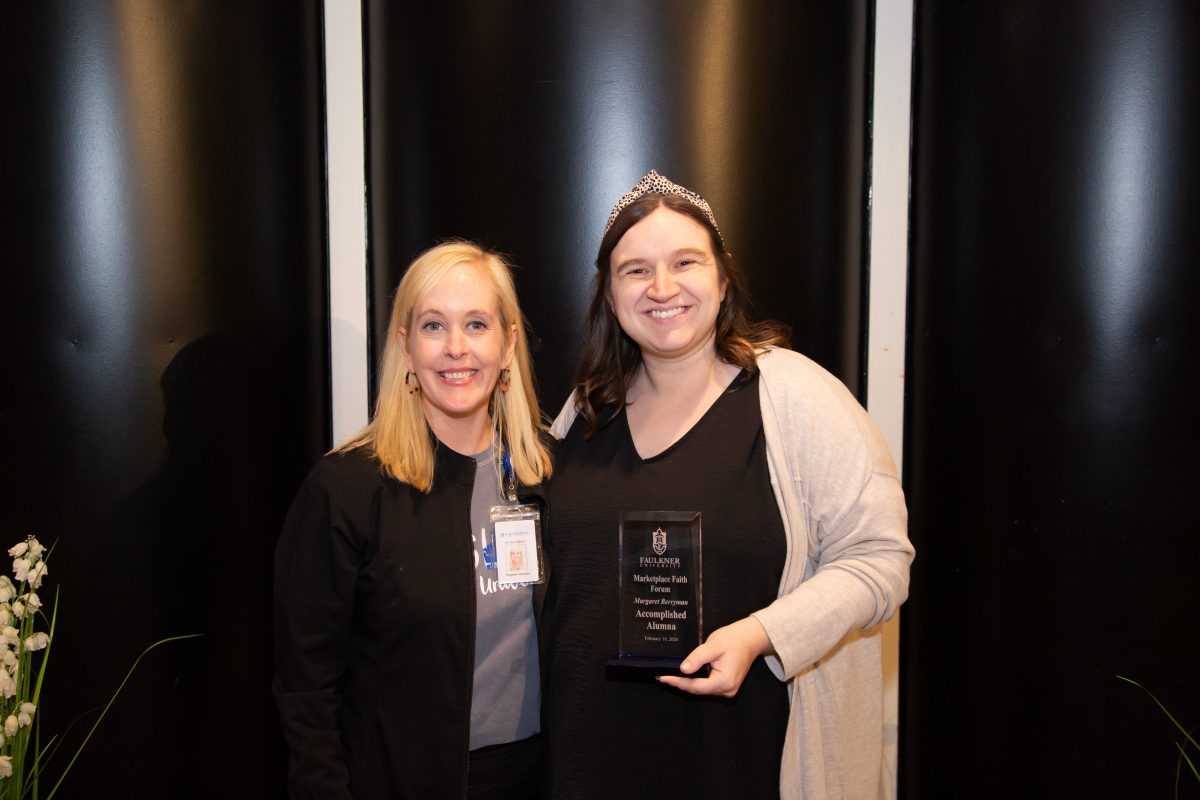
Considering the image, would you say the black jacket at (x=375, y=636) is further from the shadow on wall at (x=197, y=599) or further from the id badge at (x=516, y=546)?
the shadow on wall at (x=197, y=599)

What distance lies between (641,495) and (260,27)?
173cm

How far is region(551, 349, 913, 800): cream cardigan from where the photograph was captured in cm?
169

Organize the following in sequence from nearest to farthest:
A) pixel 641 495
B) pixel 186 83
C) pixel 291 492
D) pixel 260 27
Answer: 1. pixel 641 495
2. pixel 186 83
3. pixel 260 27
4. pixel 291 492

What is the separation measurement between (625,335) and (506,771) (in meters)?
0.97

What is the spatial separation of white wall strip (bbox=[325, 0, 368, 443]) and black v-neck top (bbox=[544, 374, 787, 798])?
136 cm

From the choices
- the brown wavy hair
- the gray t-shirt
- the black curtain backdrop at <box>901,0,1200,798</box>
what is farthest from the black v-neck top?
the black curtain backdrop at <box>901,0,1200,798</box>

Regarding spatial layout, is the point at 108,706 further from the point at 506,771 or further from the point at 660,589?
the point at 660,589

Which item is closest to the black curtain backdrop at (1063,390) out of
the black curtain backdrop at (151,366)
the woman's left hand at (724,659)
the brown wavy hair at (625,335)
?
the brown wavy hair at (625,335)

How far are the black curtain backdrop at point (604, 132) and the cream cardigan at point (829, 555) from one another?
2.78 feet

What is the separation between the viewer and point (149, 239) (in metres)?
2.24

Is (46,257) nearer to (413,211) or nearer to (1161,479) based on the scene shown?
(413,211)

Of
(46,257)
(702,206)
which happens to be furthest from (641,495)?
(46,257)

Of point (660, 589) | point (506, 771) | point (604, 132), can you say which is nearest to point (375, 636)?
point (506, 771)

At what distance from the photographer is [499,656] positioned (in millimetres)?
1816
